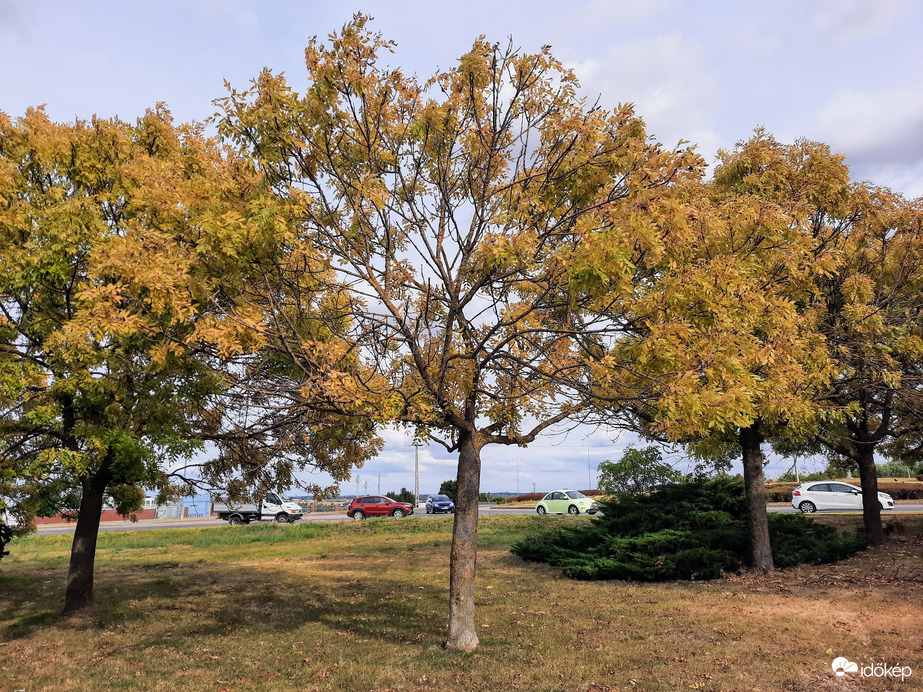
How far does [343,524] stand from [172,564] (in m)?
11.7

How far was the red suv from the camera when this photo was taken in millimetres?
37500

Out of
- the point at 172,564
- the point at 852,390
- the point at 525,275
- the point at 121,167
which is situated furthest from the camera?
the point at 172,564

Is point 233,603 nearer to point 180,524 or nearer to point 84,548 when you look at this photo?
point 84,548

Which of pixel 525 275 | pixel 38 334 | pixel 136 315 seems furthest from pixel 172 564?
pixel 525 275

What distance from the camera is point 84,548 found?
10844 mm

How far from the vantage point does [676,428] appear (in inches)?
284

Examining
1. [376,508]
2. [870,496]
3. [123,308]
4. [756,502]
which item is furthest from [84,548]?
[376,508]

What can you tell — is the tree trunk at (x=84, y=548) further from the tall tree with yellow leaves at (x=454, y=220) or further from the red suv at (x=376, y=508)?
the red suv at (x=376, y=508)

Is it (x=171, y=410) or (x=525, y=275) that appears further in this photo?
(x=171, y=410)

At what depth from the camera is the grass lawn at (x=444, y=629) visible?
696 centimetres

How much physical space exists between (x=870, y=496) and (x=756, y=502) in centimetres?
635

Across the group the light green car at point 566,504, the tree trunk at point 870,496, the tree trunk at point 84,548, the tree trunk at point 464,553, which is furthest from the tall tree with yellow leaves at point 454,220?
the light green car at point 566,504

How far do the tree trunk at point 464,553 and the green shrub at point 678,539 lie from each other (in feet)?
19.6

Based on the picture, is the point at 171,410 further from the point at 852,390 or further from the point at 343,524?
the point at 343,524
